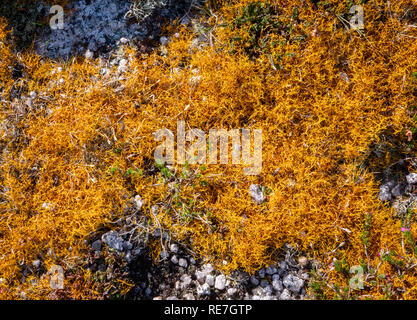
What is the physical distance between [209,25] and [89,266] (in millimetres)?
3199

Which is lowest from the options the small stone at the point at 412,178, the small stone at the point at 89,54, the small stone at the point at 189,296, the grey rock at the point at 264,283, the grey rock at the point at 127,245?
the small stone at the point at 189,296

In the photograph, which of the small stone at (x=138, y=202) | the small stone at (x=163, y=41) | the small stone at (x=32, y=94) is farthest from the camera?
the small stone at (x=163, y=41)

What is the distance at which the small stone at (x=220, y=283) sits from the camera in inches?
133

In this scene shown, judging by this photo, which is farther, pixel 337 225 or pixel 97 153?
pixel 97 153

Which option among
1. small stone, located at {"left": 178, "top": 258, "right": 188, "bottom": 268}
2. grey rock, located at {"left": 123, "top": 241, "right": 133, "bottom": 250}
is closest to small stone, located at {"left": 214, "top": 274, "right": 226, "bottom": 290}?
small stone, located at {"left": 178, "top": 258, "right": 188, "bottom": 268}

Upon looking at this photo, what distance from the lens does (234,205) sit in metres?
3.53

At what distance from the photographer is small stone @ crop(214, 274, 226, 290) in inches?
133

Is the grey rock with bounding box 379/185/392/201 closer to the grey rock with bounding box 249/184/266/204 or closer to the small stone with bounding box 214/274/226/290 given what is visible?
the grey rock with bounding box 249/184/266/204

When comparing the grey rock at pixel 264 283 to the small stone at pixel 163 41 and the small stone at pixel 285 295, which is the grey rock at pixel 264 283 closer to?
the small stone at pixel 285 295

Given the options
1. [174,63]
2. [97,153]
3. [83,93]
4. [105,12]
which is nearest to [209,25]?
[174,63]

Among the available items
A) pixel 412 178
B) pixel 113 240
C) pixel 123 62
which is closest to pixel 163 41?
pixel 123 62

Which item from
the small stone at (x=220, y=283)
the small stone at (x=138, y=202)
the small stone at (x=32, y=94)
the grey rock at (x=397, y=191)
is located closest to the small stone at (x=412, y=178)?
the grey rock at (x=397, y=191)

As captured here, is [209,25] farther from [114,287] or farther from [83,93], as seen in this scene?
[114,287]

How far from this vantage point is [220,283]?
339cm
